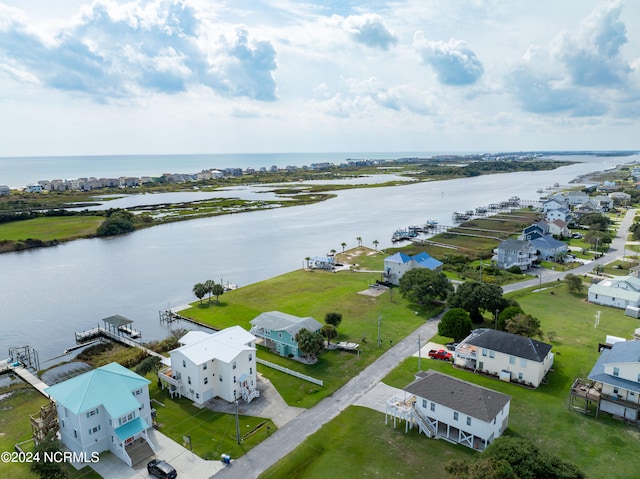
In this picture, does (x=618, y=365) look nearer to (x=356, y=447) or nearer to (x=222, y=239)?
(x=356, y=447)

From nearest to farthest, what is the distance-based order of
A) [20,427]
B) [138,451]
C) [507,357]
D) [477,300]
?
[138,451]
[20,427]
[507,357]
[477,300]

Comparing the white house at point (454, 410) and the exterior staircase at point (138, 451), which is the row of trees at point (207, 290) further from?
the white house at point (454, 410)

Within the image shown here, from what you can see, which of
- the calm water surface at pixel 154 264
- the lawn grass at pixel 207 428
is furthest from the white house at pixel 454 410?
the calm water surface at pixel 154 264

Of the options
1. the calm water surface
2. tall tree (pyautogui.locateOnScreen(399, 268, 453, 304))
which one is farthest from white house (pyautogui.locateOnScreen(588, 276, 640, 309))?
the calm water surface

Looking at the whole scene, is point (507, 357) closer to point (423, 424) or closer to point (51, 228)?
point (423, 424)

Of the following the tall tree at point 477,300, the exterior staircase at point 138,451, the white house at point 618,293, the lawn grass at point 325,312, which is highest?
the tall tree at point 477,300

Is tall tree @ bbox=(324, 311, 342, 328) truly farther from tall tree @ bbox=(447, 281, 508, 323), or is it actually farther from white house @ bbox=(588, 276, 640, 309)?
white house @ bbox=(588, 276, 640, 309)

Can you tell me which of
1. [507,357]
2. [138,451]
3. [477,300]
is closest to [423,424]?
[507,357]
